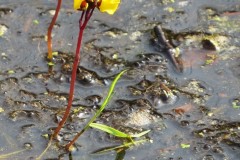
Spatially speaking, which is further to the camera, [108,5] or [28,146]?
[28,146]

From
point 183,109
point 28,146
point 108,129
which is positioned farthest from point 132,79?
point 28,146

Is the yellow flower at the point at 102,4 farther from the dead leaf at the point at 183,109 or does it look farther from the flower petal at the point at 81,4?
the dead leaf at the point at 183,109

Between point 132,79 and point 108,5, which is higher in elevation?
point 108,5

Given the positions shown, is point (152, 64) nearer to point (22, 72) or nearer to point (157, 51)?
point (157, 51)

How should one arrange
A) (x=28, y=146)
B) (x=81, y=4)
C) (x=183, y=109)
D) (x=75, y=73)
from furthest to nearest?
(x=183, y=109) < (x=28, y=146) < (x=75, y=73) < (x=81, y=4)

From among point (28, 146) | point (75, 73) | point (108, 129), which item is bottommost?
point (28, 146)

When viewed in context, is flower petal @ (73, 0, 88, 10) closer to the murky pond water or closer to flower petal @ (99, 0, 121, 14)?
flower petal @ (99, 0, 121, 14)

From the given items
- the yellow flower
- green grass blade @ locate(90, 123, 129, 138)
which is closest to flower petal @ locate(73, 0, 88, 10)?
the yellow flower

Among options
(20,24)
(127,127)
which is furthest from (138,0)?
(127,127)

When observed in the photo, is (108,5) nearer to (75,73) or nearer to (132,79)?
(75,73)
